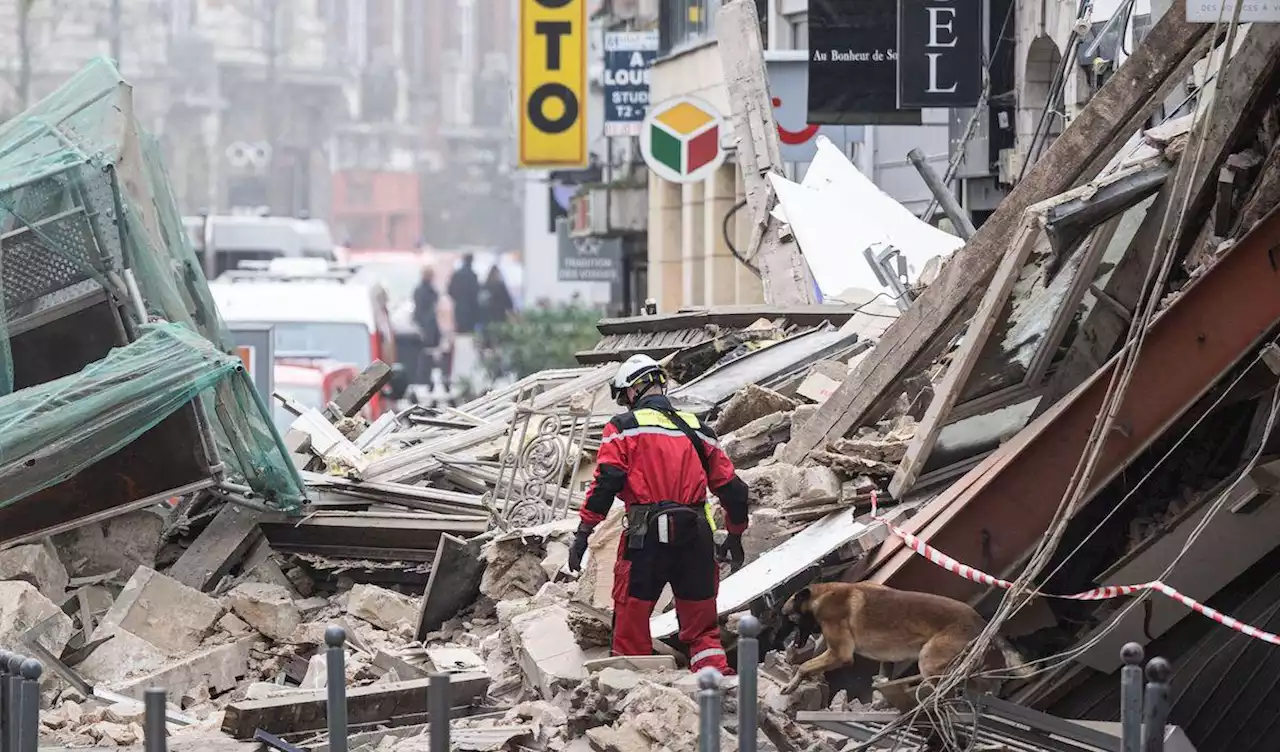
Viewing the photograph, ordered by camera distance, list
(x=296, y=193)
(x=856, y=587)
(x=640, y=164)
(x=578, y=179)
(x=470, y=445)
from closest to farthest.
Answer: (x=856, y=587) < (x=470, y=445) < (x=640, y=164) < (x=578, y=179) < (x=296, y=193)

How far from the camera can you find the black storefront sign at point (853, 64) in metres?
19.6

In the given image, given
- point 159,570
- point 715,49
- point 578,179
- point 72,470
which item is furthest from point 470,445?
point 578,179

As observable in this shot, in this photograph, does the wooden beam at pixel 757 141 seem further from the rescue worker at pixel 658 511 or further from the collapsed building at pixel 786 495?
the rescue worker at pixel 658 511

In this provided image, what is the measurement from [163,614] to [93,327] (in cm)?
229

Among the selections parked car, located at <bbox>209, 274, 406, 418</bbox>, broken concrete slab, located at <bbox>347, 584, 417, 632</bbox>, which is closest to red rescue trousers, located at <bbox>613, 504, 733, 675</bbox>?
broken concrete slab, located at <bbox>347, 584, 417, 632</bbox>

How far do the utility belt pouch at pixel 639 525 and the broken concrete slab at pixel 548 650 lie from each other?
1.87 feet

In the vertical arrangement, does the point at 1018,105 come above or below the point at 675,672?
above

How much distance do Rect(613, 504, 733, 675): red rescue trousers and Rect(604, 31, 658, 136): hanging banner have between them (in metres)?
21.8

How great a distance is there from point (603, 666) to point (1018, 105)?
464 inches

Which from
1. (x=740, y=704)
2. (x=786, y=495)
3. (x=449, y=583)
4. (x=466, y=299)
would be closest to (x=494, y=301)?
(x=466, y=299)

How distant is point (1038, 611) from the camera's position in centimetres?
877

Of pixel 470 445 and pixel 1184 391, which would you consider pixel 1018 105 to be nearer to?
pixel 470 445

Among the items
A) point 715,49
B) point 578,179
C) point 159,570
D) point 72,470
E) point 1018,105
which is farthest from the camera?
point 578,179

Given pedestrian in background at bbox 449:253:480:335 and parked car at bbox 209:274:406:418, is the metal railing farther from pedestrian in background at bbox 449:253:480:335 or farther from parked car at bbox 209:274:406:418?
pedestrian in background at bbox 449:253:480:335
